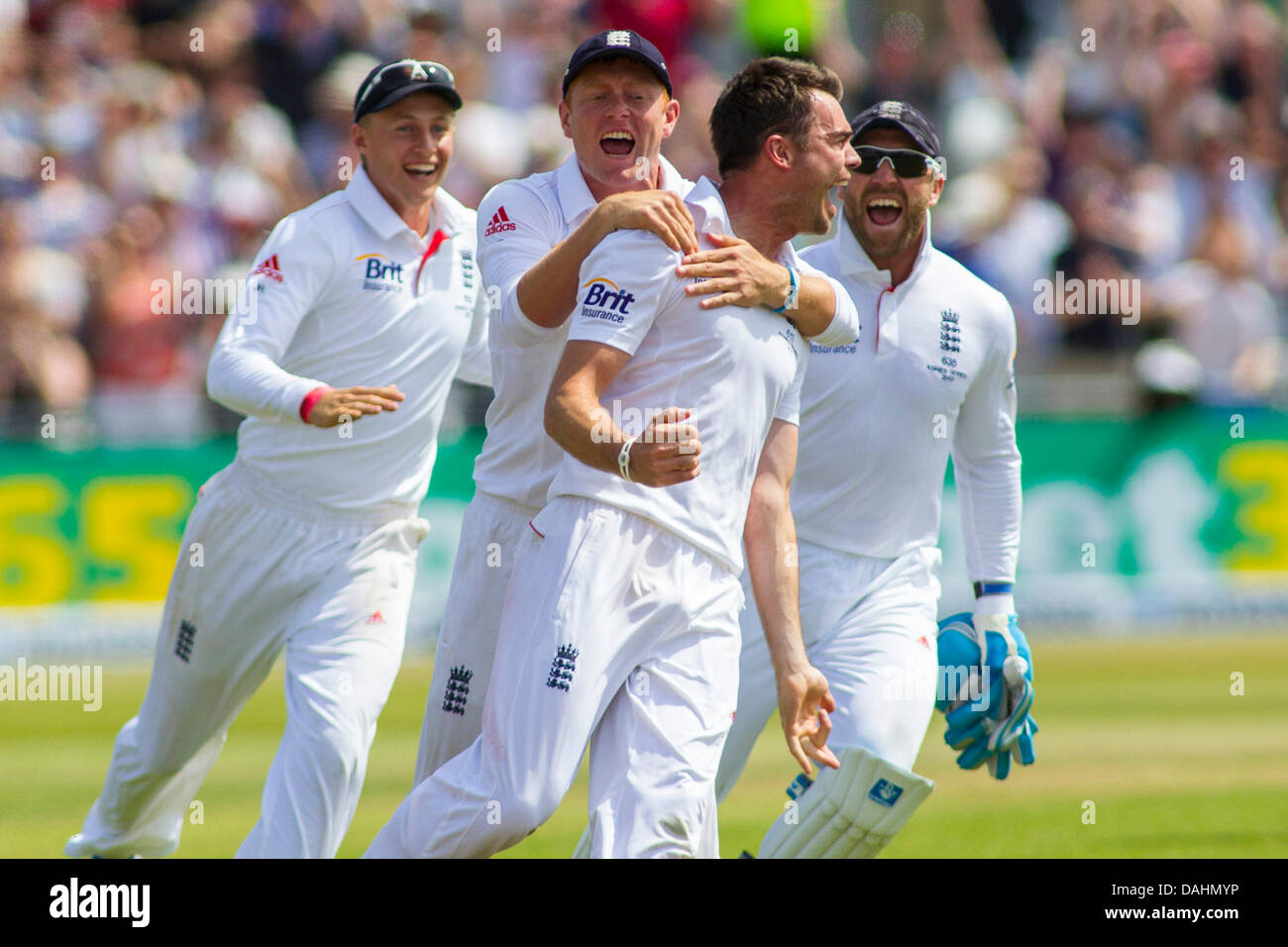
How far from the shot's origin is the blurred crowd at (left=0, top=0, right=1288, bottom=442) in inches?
579

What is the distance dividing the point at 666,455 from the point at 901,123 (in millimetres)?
2668

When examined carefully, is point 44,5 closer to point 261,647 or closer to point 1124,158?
point 1124,158

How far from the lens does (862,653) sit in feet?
21.9

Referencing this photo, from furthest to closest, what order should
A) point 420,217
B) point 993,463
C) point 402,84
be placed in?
point 420,217 < point 993,463 < point 402,84

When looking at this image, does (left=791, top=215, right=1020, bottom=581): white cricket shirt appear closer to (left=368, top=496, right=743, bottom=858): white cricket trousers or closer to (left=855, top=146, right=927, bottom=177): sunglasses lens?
(left=855, top=146, right=927, bottom=177): sunglasses lens

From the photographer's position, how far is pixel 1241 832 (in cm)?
838

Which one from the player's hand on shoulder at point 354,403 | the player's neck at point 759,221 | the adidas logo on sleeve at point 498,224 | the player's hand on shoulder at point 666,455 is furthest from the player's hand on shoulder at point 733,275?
the player's hand on shoulder at point 354,403

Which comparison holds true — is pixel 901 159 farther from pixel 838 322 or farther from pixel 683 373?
pixel 683 373

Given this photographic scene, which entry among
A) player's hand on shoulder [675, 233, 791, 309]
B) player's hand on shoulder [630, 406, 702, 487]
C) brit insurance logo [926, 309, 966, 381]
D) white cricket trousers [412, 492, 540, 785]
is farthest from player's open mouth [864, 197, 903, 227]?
player's hand on shoulder [630, 406, 702, 487]

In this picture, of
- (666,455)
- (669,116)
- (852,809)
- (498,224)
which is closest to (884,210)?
(669,116)

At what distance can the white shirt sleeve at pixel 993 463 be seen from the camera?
7105 millimetres

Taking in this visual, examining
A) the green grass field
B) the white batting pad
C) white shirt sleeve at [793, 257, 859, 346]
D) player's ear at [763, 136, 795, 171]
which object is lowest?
the green grass field

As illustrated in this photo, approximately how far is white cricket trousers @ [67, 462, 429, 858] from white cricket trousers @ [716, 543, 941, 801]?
136 centimetres

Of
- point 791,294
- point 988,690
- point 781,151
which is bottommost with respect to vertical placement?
point 988,690
